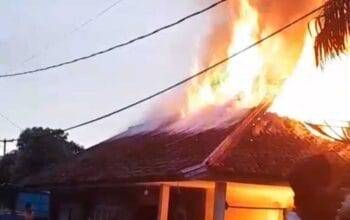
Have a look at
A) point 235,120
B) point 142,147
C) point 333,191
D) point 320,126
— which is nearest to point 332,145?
point 320,126

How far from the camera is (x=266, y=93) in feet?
42.1

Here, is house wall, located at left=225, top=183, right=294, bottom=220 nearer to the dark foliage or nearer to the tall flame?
the tall flame

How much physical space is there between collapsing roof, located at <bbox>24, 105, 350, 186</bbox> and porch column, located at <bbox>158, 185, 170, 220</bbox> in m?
0.57

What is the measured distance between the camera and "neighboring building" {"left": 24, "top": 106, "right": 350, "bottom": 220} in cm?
1015

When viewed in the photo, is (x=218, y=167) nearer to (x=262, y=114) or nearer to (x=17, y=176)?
(x=262, y=114)

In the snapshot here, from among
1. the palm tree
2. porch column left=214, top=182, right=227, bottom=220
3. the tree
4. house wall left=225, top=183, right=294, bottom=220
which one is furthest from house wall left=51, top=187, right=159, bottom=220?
the tree

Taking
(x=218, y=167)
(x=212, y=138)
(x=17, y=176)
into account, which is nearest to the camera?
(x=218, y=167)

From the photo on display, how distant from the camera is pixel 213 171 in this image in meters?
9.82

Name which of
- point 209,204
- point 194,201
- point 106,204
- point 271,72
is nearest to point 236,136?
point 209,204

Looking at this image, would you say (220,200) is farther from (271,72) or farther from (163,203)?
(271,72)

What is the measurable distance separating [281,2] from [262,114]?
12.9ft

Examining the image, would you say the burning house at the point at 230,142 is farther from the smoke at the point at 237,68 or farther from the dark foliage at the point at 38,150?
the dark foliage at the point at 38,150

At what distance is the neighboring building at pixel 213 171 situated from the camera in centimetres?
1015

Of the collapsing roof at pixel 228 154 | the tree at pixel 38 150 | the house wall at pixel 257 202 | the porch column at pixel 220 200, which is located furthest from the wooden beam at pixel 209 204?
the tree at pixel 38 150
